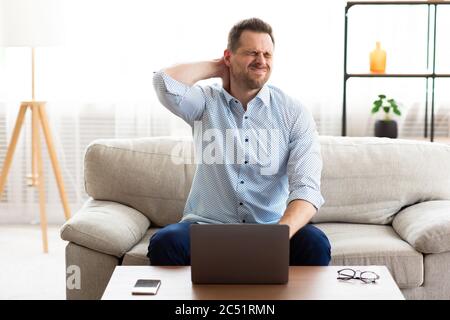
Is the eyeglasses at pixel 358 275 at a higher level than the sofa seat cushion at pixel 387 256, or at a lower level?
higher

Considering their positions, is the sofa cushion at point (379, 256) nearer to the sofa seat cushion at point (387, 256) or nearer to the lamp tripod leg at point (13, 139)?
the sofa seat cushion at point (387, 256)

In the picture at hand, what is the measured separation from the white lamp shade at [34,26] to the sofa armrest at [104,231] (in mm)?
1264

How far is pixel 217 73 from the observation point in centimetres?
334

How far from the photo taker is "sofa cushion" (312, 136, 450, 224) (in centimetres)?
366

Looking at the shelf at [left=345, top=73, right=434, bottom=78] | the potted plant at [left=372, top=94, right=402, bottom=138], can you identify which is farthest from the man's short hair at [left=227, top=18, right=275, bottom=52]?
the potted plant at [left=372, top=94, right=402, bottom=138]

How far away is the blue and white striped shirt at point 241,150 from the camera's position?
10.6 feet

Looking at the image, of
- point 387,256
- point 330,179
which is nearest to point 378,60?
point 330,179

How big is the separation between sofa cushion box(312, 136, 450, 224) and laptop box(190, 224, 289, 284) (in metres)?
1.20

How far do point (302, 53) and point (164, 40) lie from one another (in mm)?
835

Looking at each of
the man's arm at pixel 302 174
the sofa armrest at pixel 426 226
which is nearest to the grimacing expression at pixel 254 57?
the man's arm at pixel 302 174

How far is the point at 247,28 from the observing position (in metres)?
Result: 3.22

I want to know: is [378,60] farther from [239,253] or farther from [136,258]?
[239,253]
